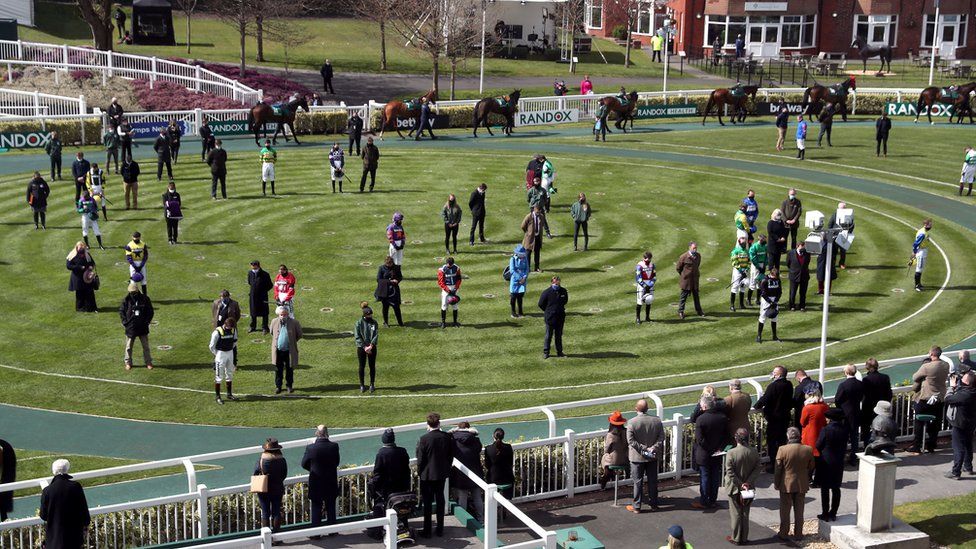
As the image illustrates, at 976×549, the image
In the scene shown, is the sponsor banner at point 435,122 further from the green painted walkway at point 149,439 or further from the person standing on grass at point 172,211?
the green painted walkway at point 149,439

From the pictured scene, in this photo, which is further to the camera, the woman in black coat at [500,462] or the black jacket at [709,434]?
the black jacket at [709,434]

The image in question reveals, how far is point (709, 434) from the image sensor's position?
1616cm

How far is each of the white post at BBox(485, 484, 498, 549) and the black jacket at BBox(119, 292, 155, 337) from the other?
36.0 feet

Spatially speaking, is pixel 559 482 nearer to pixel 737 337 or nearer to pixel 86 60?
pixel 737 337

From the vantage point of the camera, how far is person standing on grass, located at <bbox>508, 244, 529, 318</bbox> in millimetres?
25422

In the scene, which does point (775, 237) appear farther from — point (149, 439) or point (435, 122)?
point (435, 122)

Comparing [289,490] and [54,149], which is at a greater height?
[54,149]

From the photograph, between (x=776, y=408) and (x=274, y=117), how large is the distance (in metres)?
33.2

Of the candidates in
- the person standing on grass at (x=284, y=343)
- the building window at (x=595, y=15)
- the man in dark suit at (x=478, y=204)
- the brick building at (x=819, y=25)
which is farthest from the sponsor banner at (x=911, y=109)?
the person standing on grass at (x=284, y=343)

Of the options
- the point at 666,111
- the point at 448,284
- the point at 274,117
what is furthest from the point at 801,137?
the point at 448,284

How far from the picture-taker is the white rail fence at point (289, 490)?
14188 millimetres

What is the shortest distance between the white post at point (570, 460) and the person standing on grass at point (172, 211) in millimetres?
17268

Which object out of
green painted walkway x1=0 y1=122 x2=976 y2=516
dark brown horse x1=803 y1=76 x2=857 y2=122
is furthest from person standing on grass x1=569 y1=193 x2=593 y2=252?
dark brown horse x1=803 y1=76 x2=857 y2=122

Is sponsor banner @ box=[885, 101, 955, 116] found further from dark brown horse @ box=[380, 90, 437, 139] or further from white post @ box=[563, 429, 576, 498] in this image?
white post @ box=[563, 429, 576, 498]
